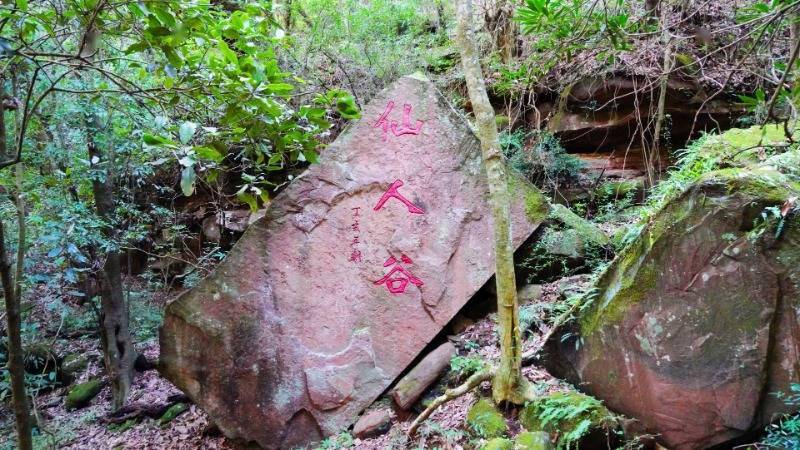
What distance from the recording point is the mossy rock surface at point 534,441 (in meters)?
2.89

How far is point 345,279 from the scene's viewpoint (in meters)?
4.80

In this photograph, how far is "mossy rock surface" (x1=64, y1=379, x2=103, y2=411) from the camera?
625cm

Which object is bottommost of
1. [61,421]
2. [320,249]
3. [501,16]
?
[61,421]

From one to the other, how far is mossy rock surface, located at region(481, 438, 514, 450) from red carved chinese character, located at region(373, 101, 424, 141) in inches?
124

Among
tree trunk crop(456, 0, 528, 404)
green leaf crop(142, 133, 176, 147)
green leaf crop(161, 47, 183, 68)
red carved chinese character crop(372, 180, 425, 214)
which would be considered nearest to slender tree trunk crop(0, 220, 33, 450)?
green leaf crop(142, 133, 176, 147)

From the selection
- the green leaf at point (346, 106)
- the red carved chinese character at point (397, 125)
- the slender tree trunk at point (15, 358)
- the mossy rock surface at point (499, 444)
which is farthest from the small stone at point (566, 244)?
the slender tree trunk at point (15, 358)

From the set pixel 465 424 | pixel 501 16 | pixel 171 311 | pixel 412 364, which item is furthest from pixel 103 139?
pixel 501 16

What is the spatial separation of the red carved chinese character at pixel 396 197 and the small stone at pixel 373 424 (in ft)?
6.29

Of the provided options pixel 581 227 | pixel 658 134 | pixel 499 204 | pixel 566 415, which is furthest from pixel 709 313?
pixel 658 134

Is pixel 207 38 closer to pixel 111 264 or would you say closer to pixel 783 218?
pixel 783 218

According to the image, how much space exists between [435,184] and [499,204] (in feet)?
5.89

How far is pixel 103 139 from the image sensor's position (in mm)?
5449

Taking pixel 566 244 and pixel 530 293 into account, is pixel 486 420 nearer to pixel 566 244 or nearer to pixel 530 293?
pixel 530 293

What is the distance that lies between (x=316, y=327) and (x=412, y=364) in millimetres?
989
